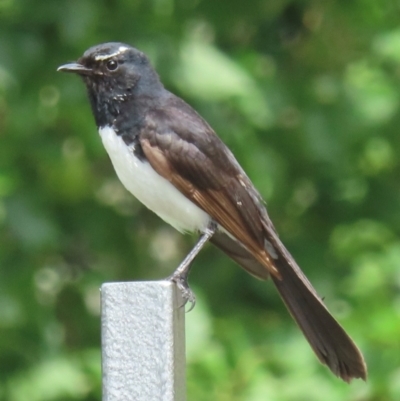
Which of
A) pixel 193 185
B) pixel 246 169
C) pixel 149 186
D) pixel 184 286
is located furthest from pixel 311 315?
pixel 246 169

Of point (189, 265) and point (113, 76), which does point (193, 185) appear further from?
point (113, 76)

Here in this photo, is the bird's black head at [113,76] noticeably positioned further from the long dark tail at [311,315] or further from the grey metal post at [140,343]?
the grey metal post at [140,343]

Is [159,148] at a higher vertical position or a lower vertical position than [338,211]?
lower

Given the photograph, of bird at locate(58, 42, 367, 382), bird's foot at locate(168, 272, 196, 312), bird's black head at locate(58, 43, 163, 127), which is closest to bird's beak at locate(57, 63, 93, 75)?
bird's black head at locate(58, 43, 163, 127)

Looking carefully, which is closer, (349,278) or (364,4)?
(349,278)

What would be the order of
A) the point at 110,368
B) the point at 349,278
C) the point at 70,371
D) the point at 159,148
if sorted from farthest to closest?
the point at 349,278, the point at 70,371, the point at 159,148, the point at 110,368

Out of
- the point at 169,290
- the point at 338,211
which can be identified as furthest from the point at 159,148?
the point at 338,211

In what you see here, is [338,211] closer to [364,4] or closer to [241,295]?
[241,295]
